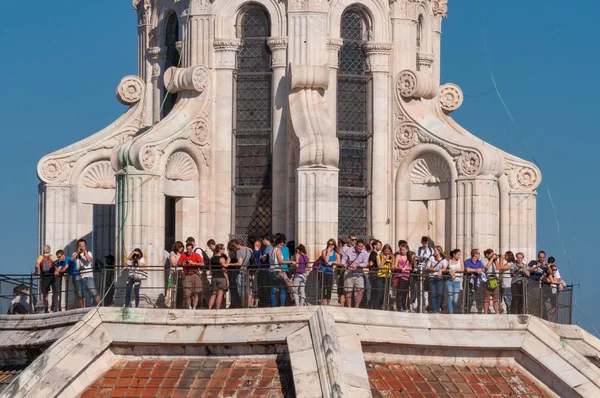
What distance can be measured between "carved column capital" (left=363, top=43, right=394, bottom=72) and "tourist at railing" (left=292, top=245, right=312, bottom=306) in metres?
7.92

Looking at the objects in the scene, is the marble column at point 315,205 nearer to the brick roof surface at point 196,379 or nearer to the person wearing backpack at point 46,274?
the brick roof surface at point 196,379

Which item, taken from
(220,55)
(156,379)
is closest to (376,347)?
(156,379)

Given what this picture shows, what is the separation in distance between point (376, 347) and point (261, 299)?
270cm

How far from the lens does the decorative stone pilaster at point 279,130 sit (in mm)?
53656

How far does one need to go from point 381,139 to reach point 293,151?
2.58 m

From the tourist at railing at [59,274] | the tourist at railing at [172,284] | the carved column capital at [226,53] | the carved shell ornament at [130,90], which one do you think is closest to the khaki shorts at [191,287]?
the tourist at railing at [172,284]

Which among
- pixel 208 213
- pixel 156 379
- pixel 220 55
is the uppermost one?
pixel 220 55

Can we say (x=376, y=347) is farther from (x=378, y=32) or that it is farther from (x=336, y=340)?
(x=378, y=32)

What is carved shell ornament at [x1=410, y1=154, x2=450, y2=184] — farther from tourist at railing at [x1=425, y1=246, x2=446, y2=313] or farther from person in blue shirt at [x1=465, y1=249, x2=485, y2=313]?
tourist at railing at [x1=425, y1=246, x2=446, y2=313]

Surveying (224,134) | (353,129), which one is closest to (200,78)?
(224,134)

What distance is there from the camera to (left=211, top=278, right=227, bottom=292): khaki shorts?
48.3 meters

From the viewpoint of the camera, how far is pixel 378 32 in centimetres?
5481

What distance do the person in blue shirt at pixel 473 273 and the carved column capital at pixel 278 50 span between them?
728 centimetres

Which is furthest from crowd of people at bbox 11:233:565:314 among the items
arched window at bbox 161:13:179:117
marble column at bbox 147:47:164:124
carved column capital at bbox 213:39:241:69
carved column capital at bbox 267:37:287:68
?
marble column at bbox 147:47:164:124
